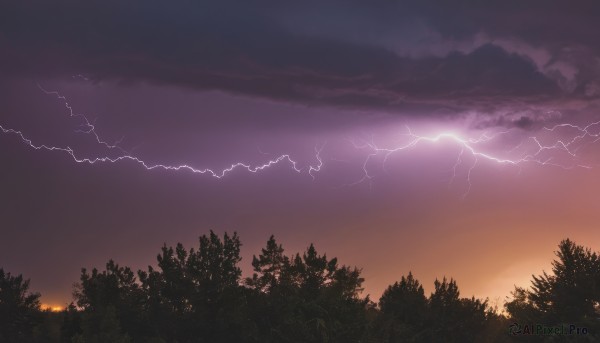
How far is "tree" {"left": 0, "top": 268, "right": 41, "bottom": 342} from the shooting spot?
52.6 metres

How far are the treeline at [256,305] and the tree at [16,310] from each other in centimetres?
17

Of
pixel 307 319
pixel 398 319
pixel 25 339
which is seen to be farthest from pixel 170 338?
pixel 398 319

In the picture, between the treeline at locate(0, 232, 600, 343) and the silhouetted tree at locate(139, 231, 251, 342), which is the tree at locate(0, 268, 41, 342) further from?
the silhouetted tree at locate(139, 231, 251, 342)

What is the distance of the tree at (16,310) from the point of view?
52594mm

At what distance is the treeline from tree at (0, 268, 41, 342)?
17 centimetres

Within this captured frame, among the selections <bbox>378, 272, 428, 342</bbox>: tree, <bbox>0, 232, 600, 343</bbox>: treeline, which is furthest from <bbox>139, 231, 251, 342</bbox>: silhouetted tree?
<bbox>378, 272, 428, 342</bbox>: tree

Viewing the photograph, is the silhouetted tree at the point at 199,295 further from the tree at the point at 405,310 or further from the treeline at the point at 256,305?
the tree at the point at 405,310

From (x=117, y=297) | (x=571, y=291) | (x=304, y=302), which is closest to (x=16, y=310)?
(x=117, y=297)

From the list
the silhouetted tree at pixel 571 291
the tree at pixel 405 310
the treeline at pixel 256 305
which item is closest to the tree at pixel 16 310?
the treeline at pixel 256 305

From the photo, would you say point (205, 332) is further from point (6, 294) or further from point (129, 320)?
point (6, 294)

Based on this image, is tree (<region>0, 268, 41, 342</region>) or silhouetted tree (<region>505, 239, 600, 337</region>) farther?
tree (<region>0, 268, 41, 342</region>)

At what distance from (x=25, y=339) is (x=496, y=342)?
33981 millimetres

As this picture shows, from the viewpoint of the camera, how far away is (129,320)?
44.8 m

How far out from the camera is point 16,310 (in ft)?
176
